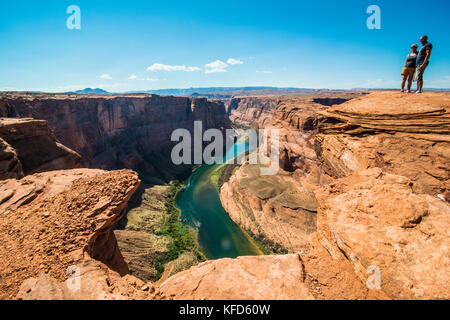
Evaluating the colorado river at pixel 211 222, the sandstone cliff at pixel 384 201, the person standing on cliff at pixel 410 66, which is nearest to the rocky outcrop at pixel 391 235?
the sandstone cliff at pixel 384 201

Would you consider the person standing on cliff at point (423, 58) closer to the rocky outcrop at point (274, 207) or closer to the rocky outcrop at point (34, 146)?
the rocky outcrop at point (274, 207)

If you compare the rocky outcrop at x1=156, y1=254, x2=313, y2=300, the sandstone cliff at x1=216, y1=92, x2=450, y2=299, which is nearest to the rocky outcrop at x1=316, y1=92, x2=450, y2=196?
the sandstone cliff at x1=216, y1=92, x2=450, y2=299

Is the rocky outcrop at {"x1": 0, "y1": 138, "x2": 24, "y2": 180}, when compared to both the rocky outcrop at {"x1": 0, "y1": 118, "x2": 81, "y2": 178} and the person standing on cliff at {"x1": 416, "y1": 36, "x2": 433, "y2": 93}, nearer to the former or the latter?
the rocky outcrop at {"x1": 0, "y1": 118, "x2": 81, "y2": 178}

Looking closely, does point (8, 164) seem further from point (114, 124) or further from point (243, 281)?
Answer: point (114, 124)

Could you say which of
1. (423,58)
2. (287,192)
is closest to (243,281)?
(423,58)

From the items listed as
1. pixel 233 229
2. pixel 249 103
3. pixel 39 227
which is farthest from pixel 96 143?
pixel 249 103

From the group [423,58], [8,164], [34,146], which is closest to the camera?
[423,58]
